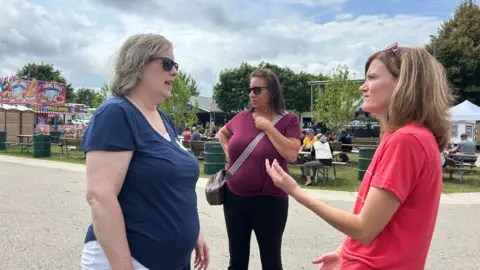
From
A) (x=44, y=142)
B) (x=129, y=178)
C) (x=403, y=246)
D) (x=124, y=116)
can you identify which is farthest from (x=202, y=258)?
(x=44, y=142)

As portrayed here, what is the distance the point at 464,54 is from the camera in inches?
1092

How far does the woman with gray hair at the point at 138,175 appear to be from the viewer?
1577mm

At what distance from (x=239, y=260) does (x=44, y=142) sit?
1542 cm

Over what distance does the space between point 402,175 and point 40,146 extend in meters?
16.9

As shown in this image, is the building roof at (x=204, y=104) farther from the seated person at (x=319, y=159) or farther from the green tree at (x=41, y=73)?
the seated person at (x=319, y=159)

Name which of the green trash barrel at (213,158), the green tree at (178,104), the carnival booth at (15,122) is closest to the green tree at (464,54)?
the green tree at (178,104)

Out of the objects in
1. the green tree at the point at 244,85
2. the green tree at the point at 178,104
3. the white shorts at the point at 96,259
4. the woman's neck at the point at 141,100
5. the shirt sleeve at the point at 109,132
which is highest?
the green tree at the point at 244,85

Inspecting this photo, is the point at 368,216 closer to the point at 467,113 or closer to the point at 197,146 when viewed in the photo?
the point at 197,146

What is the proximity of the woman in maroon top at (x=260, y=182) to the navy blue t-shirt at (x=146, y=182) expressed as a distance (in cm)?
108

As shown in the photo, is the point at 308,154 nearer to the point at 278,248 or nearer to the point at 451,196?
the point at 451,196

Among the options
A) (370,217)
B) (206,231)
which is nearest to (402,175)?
(370,217)

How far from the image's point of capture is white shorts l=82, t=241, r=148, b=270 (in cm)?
166

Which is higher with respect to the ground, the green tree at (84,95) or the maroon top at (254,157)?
the green tree at (84,95)

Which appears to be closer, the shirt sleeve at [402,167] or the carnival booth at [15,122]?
the shirt sleeve at [402,167]
